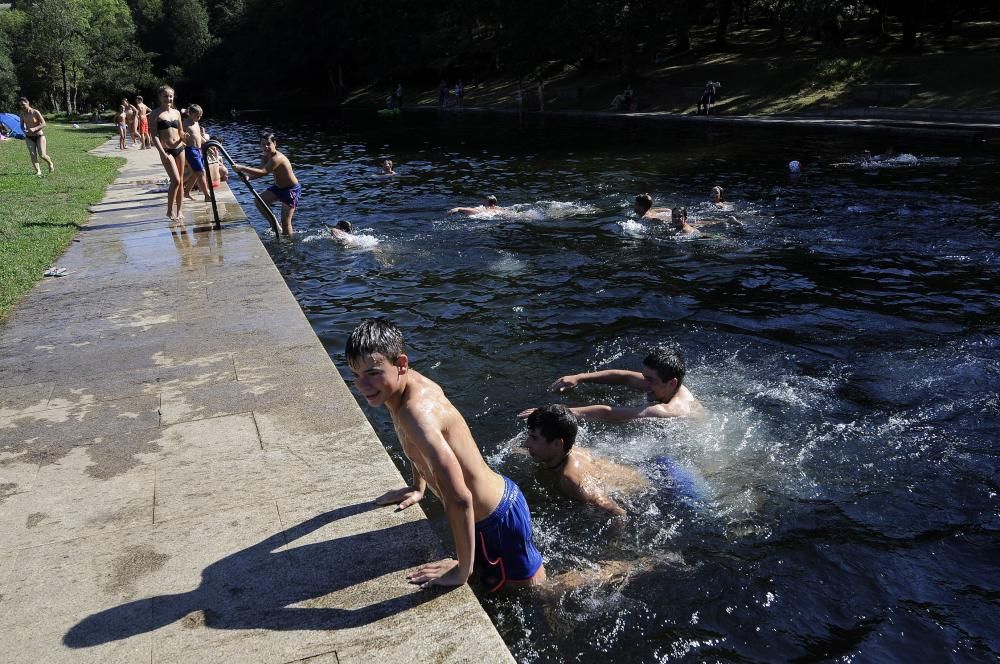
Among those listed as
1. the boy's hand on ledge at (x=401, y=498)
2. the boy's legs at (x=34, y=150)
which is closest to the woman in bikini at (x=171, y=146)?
the boy's legs at (x=34, y=150)

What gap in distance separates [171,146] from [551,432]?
10607 millimetres

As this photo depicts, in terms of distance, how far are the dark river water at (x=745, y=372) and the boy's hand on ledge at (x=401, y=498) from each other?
729 millimetres

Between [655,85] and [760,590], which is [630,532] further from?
[655,85]

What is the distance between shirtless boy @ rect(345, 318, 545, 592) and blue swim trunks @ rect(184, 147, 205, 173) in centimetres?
1234

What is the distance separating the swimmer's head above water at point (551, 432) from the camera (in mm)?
5297

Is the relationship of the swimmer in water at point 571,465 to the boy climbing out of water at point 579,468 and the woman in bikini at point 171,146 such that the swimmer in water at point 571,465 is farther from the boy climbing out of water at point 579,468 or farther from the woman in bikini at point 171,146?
the woman in bikini at point 171,146

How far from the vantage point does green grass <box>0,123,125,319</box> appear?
1011 centimetres

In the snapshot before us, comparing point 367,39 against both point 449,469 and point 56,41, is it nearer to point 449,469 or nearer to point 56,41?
point 56,41

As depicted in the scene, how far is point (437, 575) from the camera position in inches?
149

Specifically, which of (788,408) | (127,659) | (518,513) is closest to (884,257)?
(788,408)

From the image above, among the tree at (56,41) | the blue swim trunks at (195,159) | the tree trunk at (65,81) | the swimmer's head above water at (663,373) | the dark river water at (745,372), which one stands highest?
the tree at (56,41)

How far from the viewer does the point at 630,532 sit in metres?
5.29

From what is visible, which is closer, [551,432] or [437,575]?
[437,575]

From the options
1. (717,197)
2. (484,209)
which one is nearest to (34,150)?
(484,209)
